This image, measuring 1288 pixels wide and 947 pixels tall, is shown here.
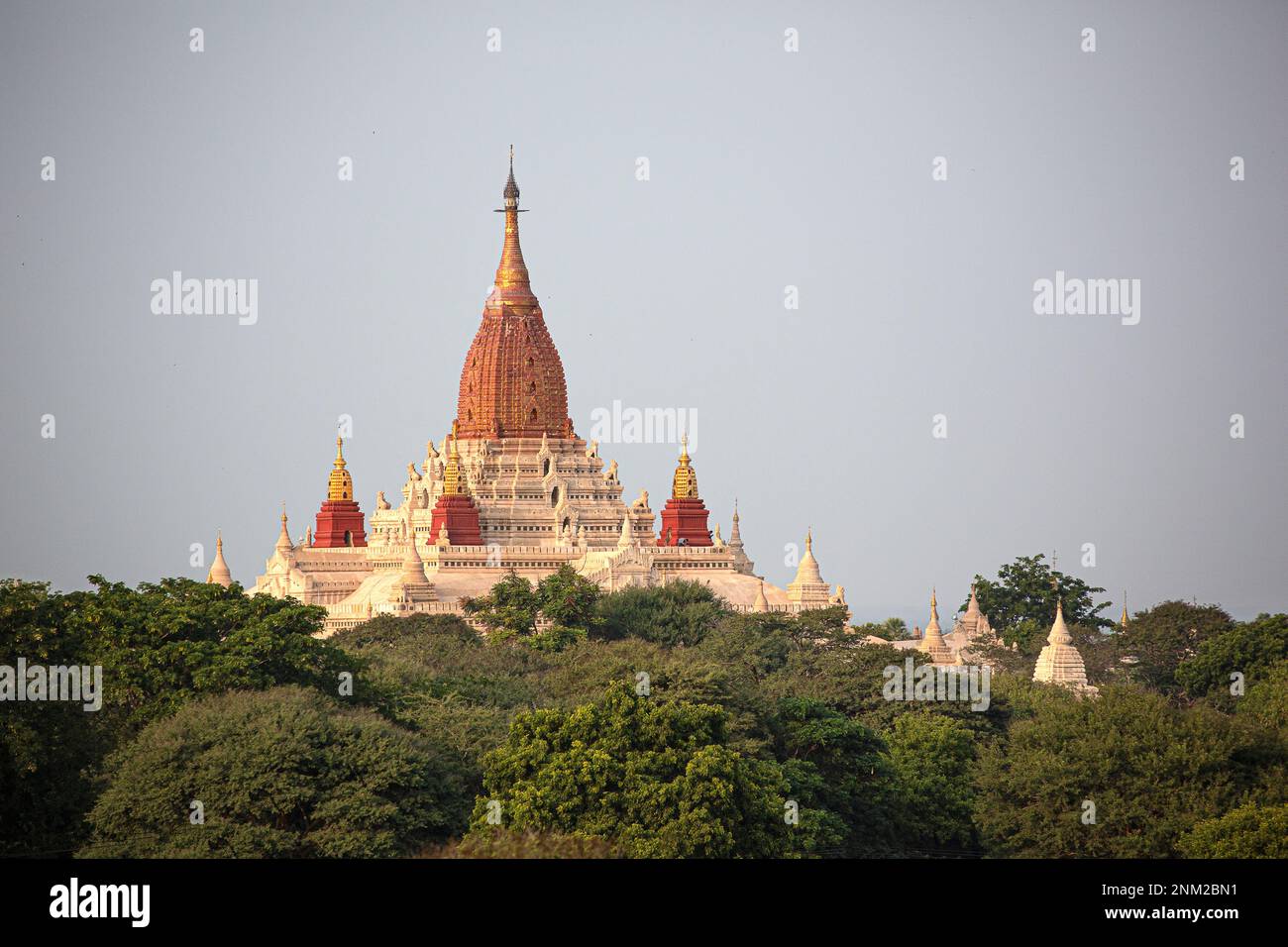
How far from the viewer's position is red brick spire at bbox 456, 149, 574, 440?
12050 cm

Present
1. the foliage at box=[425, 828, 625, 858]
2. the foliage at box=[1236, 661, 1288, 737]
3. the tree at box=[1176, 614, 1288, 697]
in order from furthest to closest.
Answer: the tree at box=[1176, 614, 1288, 697], the foliage at box=[1236, 661, 1288, 737], the foliage at box=[425, 828, 625, 858]

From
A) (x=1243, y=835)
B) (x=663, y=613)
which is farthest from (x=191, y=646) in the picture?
(x=663, y=613)

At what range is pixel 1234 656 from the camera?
94.5 m

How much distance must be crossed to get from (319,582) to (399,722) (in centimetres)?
5338

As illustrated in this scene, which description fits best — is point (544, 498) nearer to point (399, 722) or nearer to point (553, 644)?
point (553, 644)

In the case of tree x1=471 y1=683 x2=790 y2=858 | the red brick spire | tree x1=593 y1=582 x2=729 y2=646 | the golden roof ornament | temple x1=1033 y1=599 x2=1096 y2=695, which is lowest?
tree x1=471 y1=683 x2=790 y2=858

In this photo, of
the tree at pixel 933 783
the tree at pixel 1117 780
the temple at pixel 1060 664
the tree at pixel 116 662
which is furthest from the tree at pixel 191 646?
the temple at pixel 1060 664

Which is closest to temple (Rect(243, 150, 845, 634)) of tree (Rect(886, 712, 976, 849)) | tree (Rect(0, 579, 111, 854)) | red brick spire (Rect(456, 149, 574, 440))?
red brick spire (Rect(456, 149, 574, 440))

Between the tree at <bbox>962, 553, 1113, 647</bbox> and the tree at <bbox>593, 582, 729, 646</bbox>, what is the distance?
3029 centimetres

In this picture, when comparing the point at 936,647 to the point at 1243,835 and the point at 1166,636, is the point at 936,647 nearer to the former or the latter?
the point at 1166,636

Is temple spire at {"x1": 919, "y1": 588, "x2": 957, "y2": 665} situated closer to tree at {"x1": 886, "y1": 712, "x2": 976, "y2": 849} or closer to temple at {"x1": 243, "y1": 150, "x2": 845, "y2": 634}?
temple at {"x1": 243, "y1": 150, "x2": 845, "y2": 634}

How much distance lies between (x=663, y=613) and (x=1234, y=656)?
821 inches

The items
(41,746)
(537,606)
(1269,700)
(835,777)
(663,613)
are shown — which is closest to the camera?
(41,746)
